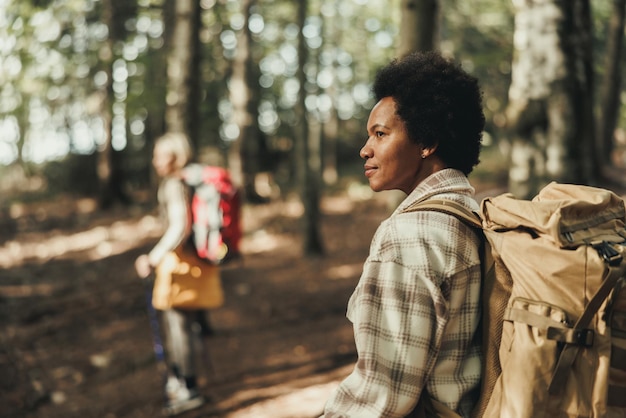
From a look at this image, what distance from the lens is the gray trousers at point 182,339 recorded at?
17.5 feet

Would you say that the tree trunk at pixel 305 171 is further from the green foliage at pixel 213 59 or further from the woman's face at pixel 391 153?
the woman's face at pixel 391 153

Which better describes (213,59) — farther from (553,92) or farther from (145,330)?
(553,92)

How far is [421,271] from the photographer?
64.6 inches

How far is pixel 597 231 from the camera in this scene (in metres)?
1.57

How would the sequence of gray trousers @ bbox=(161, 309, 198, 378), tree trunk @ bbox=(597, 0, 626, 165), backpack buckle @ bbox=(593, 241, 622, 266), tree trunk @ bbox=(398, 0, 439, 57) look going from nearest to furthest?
backpack buckle @ bbox=(593, 241, 622, 266), tree trunk @ bbox=(398, 0, 439, 57), gray trousers @ bbox=(161, 309, 198, 378), tree trunk @ bbox=(597, 0, 626, 165)

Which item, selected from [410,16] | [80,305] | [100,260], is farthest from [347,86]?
[410,16]

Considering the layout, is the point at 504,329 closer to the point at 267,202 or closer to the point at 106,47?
the point at 267,202

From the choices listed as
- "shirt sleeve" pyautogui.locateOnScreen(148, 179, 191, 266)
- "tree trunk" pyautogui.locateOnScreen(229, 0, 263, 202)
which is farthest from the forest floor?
"shirt sleeve" pyautogui.locateOnScreen(148, 179, 191, 266)

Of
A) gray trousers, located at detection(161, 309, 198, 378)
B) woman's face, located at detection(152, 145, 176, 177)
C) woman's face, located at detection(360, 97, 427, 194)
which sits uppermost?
woman's face, located at detection(360, 97, 427, 194)

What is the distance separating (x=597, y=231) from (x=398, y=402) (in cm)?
71

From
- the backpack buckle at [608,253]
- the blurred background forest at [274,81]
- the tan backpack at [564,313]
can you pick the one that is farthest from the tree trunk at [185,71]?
the backpack buckle at [608,253]

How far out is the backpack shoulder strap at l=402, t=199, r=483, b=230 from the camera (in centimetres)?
173

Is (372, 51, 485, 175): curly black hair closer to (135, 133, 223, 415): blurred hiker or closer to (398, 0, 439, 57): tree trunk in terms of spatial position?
(398, 0, 439, 57): tree trunk

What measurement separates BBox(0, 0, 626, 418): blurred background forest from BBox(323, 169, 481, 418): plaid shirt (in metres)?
2.82
